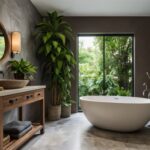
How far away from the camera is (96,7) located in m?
4.70

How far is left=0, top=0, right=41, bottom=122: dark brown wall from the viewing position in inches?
131

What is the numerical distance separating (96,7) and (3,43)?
7.56 ft

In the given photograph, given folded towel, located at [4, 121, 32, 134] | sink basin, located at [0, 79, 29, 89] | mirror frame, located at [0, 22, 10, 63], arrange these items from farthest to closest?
mirror frame, located at [0, 22, 10, 63]
folded towel, located at [4, 121, 32, 134]
sink basin, located at [0, 79, 29, 89]

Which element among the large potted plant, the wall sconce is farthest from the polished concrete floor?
the wall sconce

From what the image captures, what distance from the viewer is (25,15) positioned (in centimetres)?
416

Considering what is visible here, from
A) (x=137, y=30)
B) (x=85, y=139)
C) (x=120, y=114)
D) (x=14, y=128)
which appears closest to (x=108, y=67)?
(x=137, y=30)

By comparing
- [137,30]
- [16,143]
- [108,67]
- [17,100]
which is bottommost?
[16,143]

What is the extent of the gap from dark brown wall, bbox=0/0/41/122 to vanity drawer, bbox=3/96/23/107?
2.40 feet

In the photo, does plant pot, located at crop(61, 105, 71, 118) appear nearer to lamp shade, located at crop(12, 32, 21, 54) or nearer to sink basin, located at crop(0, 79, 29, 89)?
lamp shade, located at crop(12, 32, 21, 54)

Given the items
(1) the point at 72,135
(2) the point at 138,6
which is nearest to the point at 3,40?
(1) the point at 72,135

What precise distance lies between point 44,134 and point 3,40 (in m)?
1.64

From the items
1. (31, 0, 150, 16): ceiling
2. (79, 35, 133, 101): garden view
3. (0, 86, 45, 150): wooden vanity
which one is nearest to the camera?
(0, 86, 45, 150): wooden vanity

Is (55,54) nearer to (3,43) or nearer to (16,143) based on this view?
(3,43)

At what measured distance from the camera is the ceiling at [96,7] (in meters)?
4.45
